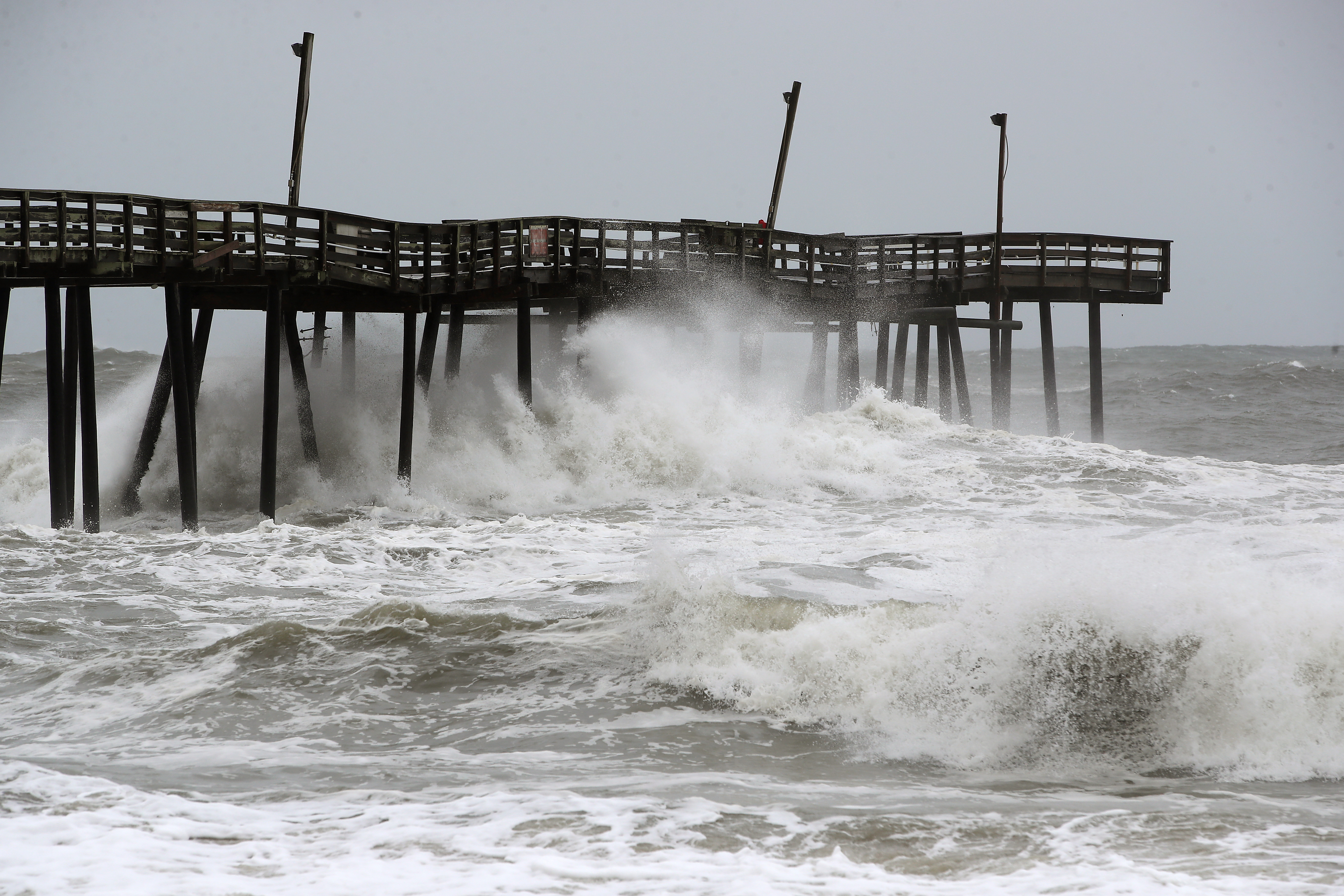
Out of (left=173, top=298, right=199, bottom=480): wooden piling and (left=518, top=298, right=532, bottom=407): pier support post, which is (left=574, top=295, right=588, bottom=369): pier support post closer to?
(left=518, top=298, right=532, bottom=407): pier support post

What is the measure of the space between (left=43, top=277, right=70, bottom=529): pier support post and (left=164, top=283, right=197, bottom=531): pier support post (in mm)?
1191

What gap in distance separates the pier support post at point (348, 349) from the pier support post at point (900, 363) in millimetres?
11276

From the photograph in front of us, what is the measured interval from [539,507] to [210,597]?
673 centimetres

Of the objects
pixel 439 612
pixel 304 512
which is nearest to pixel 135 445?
pixel 304 512

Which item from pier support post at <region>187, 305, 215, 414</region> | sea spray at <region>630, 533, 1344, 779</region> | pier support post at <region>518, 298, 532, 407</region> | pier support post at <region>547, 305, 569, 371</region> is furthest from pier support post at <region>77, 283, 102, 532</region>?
pier support post at <region>547, 305, 569, 371</region>

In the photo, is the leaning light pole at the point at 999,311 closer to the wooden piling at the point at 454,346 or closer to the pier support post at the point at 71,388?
the wooden piling at the point at 454,346

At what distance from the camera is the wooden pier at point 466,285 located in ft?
43.7

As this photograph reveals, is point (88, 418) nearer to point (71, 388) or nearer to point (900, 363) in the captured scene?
point (71, 388)

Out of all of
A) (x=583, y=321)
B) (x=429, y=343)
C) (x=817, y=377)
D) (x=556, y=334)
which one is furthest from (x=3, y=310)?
(x=817, y=377)

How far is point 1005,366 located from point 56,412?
1695 cm

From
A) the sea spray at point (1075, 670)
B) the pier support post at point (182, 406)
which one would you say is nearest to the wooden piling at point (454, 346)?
the pier support post at point (182, 406)

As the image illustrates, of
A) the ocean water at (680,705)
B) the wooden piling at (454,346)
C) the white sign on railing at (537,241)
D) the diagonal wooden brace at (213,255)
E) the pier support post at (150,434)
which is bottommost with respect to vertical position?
the ocean water at (680,705)

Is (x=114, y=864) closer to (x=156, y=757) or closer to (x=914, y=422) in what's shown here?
(x=156, y=757)

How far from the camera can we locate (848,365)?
22766 millimetres
